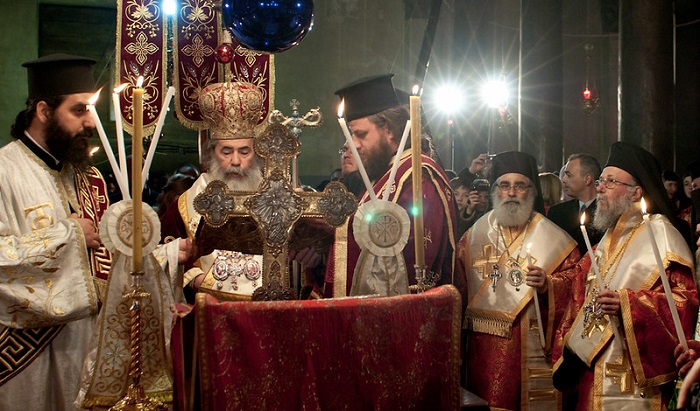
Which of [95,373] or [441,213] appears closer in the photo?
[95,373]

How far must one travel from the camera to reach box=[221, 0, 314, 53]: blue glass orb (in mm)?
2688

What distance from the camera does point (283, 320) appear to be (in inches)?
90.0

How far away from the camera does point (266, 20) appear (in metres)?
2.70

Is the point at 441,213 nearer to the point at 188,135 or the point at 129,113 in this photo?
the point at 129,113

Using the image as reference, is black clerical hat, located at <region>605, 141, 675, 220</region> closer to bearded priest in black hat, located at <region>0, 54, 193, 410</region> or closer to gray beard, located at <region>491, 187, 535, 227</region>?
gray beard, located at <region>491, 187, 535, 227</region>

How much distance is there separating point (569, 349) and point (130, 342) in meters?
2.35

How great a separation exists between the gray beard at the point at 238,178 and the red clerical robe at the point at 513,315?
4.77 feet

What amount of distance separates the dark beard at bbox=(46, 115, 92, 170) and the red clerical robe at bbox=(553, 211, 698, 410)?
253 centimetres

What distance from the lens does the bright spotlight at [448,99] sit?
52.3ft

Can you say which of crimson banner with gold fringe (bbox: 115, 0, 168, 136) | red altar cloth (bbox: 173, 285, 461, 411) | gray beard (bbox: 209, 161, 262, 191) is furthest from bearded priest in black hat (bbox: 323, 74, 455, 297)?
crimson banner with gold fringe (bbox: 115, 0, 168, 136)

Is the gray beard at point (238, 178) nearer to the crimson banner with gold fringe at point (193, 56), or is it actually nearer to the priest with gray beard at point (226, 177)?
the priest with gray beard at point (226, 177)

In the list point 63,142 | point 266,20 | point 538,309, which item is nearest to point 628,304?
point 538,309

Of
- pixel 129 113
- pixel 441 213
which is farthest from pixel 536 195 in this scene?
pixel 129 113

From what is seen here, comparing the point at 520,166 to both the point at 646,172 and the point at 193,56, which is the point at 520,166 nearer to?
the point at 646,172
